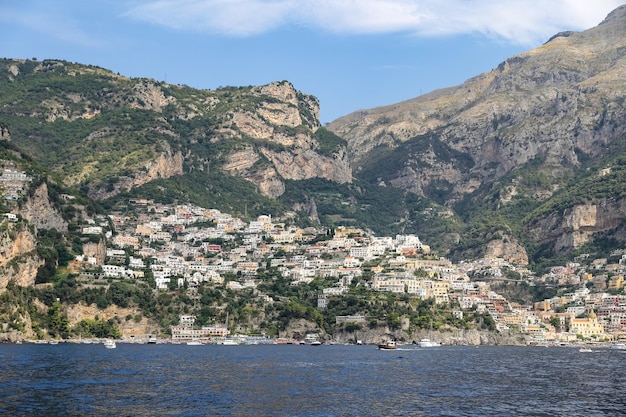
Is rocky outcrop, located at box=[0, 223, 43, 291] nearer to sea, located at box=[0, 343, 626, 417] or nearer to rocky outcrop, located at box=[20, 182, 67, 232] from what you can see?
rocky outcrop, located at box=[20, 182, 67, 232]

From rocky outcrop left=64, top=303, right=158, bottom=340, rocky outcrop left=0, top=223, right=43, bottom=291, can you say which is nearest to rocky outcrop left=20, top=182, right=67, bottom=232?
rocky outcrop left=0, top=223, right=43, bottom=291

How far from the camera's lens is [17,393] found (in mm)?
75125

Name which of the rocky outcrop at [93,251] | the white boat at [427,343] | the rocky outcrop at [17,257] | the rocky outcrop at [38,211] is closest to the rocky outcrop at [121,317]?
the rocky outcrop at [17,257]

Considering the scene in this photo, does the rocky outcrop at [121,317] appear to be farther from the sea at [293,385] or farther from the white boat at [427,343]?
the white boat at [427,343]

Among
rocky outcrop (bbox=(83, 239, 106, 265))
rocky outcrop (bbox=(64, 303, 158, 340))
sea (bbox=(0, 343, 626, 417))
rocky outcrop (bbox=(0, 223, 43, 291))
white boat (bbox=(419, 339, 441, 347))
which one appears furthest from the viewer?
rocky outcrop (bbox=(83, 239, 106, 265))

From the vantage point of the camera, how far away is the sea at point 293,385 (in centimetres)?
7294

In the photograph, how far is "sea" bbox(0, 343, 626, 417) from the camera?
72938mm

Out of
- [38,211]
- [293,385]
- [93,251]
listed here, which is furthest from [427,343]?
[293,385]

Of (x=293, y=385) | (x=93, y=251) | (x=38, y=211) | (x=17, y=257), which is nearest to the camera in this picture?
(x=293, y=385)

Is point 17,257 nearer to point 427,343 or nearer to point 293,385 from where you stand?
point 427,343

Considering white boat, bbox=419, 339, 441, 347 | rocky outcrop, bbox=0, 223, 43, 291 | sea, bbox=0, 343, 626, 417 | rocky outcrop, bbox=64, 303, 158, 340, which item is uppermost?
rocky outcrop, bbox=0, 223, 43, 291

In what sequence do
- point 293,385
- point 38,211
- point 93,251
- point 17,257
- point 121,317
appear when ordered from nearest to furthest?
1. point 293,385
2. point 17,257
3. point 121,317
4. point 38,211
5. point 93,251

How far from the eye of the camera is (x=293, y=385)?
9125cm

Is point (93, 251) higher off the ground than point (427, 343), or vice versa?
point (93, 251)
